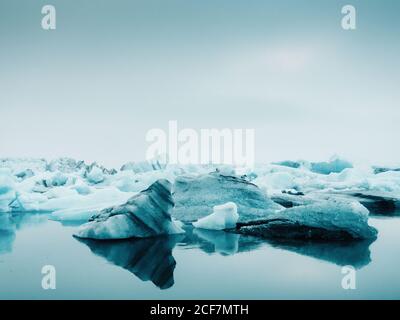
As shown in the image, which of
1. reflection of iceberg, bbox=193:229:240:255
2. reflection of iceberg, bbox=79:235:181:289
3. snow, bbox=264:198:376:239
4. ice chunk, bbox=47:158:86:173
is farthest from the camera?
ice chunk, bbox=47:158:86:173

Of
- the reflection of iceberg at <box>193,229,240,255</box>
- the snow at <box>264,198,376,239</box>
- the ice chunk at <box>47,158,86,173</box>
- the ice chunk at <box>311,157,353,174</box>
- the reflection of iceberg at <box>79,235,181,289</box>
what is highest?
the snow at <box>264,198,376,239</box>

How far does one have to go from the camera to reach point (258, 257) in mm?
4555

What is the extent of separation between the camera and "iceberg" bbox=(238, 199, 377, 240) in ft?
18.3

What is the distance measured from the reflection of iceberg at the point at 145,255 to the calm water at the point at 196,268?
0.4 inches

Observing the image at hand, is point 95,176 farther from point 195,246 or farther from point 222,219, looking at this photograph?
point 195,246

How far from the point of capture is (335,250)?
4.86 metres

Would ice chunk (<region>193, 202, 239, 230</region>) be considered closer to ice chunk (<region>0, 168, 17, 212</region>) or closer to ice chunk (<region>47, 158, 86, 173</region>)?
ice chunk (<region>0, 168, 17, 212</region>)

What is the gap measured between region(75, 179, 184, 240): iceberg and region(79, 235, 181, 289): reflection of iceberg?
0.15m

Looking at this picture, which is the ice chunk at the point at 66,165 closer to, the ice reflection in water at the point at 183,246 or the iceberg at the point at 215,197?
the iceberg at the point at 215,197

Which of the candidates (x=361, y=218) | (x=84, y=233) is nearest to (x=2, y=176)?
(x=84, y=233)

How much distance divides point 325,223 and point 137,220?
2.85 metres

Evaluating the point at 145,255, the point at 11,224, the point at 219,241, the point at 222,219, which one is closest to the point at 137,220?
the point at 145,255

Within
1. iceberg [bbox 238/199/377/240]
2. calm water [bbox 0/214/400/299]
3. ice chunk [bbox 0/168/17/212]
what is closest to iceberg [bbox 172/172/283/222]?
iceberg [bbox 238/199/377/240]

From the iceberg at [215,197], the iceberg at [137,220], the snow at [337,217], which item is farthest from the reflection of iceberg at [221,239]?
the iceberg at [215,197]
